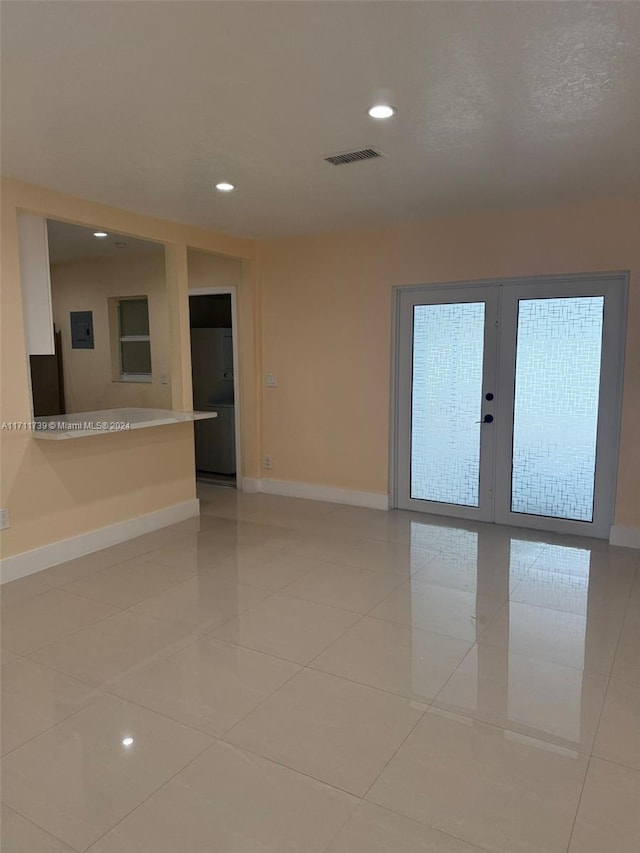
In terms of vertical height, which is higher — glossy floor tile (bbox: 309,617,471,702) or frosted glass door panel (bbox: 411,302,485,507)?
frosted glass door panel (bbox: 411,302,485,507)

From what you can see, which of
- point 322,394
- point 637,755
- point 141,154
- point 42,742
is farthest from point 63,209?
point 637,755

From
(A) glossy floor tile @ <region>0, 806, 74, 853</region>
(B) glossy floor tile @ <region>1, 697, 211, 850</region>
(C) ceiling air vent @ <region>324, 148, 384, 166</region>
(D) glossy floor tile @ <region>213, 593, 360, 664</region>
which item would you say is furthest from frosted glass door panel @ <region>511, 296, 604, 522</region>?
(A) glossy floor tile @ <region>0, 806, 74, 853</region>

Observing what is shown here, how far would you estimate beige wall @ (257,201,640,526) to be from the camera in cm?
426

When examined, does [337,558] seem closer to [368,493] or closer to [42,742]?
[368,493]

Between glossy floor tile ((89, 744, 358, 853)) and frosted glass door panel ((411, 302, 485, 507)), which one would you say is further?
frosted glass door panel ((411, 302, 485, 507))

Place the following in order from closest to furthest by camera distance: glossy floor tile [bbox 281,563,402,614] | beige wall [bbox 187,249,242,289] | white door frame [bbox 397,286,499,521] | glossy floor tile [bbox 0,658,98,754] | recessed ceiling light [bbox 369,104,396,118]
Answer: glossy floor tile [bbox 0,658,98,754] < recessed ceiling light [bbox 369,104,396,118] < glossy floor tile [bbox 281,563,402,614] < white door frame [bbox 397,286,499,521] < beige wall [bbox 187,249,242,289]

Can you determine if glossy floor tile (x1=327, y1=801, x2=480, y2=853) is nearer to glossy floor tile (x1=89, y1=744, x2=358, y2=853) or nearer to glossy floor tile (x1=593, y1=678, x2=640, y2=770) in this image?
glossy floor tile (x1=89, y1=744, x2=358, y2=853)

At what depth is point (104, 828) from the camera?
5.95 feet

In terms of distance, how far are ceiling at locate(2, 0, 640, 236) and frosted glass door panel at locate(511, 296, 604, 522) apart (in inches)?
36.3

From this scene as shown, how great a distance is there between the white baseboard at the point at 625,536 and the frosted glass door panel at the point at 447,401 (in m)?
1.08

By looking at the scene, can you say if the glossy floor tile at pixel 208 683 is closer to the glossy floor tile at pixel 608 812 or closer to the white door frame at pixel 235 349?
the glossy floor tile at pixel 608 812

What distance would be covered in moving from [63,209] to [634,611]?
171 inches

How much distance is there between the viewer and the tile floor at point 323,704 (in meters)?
1.83

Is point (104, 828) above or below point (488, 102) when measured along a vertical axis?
below
